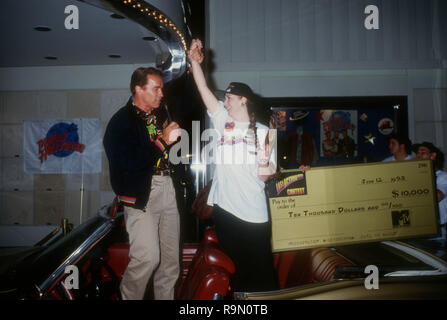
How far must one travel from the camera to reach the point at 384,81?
541 cm

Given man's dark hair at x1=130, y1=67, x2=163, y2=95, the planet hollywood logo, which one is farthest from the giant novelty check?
the planet hollywood logo

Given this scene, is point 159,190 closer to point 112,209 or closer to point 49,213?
point 112,209

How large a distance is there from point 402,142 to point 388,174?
2.54 meters

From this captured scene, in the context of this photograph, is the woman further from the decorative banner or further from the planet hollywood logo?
the planet hollywood logo

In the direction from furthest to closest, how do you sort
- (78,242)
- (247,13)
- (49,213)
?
(49,213) → (247,13) → (78,242)

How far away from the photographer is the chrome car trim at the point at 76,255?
1409 mm

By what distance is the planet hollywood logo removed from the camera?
566cm

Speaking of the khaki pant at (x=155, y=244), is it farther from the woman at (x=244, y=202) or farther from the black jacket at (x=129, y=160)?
the woman at (x=244, y=202)

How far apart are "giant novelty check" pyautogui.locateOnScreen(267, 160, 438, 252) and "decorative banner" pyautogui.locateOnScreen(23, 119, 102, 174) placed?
16.3 ft

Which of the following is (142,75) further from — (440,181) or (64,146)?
(64,146)

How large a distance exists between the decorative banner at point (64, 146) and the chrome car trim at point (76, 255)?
4323mm

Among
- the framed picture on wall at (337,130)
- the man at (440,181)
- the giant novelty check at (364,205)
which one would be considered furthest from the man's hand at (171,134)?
the framed picture on wall at (337,130)
